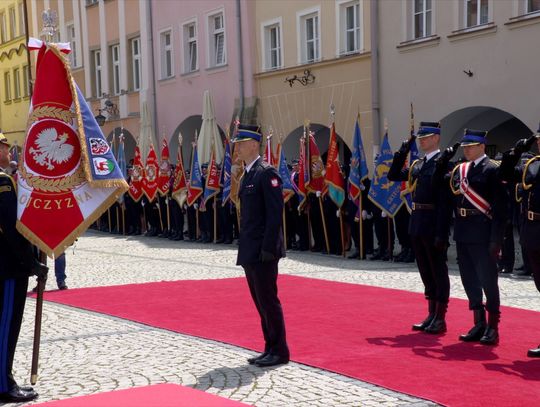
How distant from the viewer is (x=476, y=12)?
59.8 ft

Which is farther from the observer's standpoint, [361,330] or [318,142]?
[318,142]

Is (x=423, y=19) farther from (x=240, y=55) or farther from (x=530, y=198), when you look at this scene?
(x=530, y=198)

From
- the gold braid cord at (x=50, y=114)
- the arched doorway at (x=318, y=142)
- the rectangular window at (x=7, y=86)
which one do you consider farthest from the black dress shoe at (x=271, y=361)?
the rectangular window at (x=7, y=86)

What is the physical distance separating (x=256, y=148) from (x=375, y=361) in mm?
1973

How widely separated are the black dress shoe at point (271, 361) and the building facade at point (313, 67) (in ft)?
45.6

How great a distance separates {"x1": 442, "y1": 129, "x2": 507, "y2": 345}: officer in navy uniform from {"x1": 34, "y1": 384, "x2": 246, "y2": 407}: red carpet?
9.46 feet

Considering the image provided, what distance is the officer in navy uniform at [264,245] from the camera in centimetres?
718

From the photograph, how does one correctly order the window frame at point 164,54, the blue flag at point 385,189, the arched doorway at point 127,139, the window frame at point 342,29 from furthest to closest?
the arched doorway at point 127,139
the window frame at point 164,54
the window frame at point 342,29
the blue flag at point 385,189

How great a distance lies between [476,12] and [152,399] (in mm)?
14179

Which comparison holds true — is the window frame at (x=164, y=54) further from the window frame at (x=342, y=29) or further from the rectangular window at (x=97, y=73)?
the window frame at (x=342, y=29)

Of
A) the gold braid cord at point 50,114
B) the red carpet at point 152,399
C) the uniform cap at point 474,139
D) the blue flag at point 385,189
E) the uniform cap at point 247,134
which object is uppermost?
the gold braid cord at point 50,114

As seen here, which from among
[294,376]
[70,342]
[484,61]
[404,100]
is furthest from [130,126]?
[294,376]

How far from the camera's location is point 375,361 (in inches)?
285

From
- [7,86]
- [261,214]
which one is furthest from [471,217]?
[7,86]
